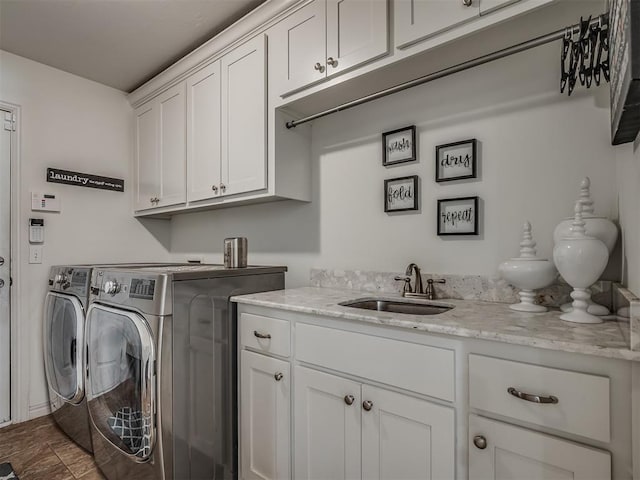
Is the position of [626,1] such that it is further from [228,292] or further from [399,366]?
[228,292]

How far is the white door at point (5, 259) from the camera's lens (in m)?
2.34

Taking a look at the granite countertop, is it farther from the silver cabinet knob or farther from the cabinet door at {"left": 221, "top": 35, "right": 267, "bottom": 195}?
the cabinet door at {"left": 221, "top": 35, "right": 267, "bottom": 195}

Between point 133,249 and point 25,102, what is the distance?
1306 millimetres

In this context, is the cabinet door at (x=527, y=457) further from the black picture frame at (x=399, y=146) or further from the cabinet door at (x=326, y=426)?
the black picture frame at (x=399, y=146)

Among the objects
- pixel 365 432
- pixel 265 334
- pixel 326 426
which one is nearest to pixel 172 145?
pixel 265 334

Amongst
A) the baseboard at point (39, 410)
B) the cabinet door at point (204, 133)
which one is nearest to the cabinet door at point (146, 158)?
the cabinet door at point (204, 133)

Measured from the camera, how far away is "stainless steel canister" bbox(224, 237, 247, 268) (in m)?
2.03

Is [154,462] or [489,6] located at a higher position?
[489,6]

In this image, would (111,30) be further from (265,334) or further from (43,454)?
(43,454)

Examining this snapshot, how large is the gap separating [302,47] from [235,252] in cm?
117

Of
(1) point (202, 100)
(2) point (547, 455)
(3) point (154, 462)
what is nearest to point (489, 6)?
(2) point (547, 455)

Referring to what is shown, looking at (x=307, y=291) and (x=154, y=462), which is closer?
(x=154, y=462)

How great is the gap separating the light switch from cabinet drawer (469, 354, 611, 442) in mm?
2918

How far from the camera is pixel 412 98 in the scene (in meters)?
1.73
